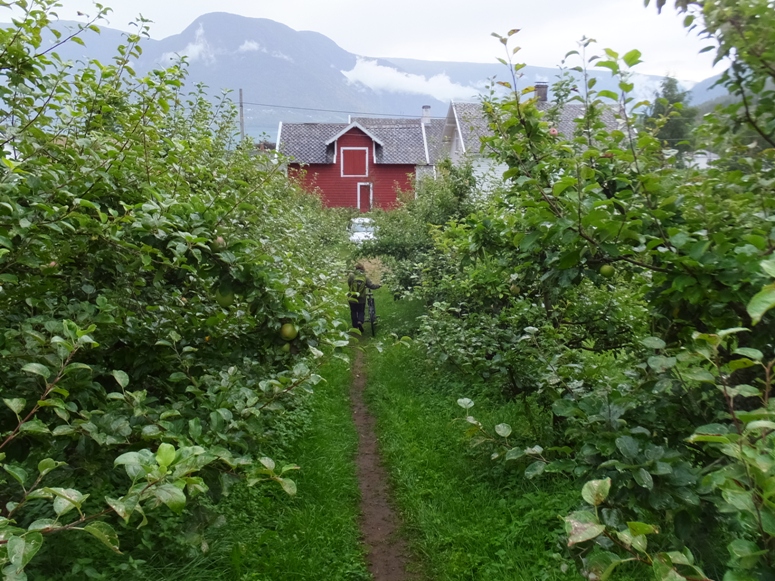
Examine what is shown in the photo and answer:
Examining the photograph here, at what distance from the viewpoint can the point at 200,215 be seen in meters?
2.21

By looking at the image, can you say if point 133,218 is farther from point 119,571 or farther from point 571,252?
point 119,571

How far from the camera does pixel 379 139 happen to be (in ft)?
92.8

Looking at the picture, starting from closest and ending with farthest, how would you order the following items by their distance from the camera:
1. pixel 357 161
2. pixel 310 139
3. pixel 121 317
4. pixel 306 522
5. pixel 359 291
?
1. pixel 121 317
2. pixel 306 522
3. pixel 359 291
4. pixel 357 161
5. pixel 310 139

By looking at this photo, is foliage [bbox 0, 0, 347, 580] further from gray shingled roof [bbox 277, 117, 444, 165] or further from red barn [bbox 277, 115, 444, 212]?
gray shingled roof [bbox 277, 117, 444, 165]

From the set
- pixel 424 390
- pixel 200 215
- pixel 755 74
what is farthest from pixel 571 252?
pixel 424 390

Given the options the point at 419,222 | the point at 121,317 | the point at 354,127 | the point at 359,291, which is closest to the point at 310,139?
the point at 354,127

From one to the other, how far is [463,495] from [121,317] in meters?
2.72

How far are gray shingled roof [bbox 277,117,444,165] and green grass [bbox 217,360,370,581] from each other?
2392cm

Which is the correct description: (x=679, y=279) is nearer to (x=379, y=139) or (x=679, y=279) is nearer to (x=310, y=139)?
(x=379, y=139)

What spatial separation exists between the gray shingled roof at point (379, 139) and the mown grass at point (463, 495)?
2289 cm

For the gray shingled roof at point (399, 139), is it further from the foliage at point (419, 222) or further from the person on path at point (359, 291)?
the person on path at point (359, 291)

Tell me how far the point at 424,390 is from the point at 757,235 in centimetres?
467

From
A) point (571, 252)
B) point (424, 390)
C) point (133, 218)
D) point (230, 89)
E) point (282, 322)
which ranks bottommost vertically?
point (424, 390)

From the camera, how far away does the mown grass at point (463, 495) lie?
10.4 ft
